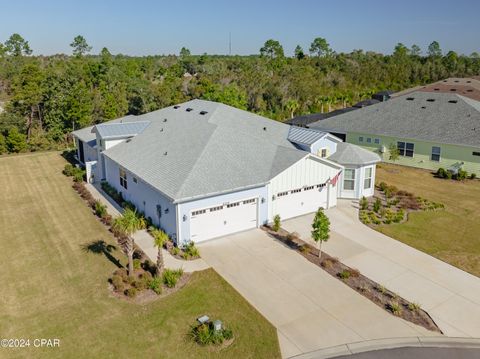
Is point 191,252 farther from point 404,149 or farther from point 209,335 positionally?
point 404,149

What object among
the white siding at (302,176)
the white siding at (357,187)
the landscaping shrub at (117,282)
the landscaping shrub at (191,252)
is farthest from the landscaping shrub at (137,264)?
the white siding at (357,187)

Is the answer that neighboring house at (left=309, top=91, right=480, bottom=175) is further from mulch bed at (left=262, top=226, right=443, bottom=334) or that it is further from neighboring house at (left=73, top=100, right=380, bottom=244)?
mulch bed at (left=262, top=226, right=443, bottom=334)

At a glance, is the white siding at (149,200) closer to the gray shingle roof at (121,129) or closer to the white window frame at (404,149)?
the gray shingle roof at (121,129)

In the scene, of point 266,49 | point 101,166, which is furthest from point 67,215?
point 266,49

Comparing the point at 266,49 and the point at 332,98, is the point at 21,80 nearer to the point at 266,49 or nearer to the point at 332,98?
the point at 332,98

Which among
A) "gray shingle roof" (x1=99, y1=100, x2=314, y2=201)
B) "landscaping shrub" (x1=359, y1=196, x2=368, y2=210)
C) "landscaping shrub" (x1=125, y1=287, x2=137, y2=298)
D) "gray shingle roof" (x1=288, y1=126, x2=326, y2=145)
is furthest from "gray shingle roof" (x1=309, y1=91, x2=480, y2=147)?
"landscaping shrub" (x1=125, y1=287, x2=137, y2=298)

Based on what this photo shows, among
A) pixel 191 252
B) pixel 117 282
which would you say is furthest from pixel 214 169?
pixel 117 282

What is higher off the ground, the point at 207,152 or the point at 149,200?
the point at 207,152
